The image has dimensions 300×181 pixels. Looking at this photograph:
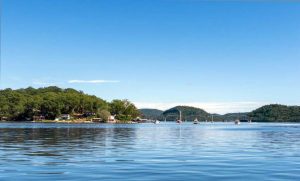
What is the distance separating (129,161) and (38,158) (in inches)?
283

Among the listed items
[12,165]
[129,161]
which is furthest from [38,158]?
[129,161]

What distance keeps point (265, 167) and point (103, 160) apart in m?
11.9

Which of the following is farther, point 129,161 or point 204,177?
point 129,161

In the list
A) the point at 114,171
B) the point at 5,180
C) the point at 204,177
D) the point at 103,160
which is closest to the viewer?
the point at 5,180

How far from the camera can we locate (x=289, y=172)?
27891 millimetres

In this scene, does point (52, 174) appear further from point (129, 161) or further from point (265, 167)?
point (265, 167)

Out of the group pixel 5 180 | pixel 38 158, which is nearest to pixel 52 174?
pixel 5 180

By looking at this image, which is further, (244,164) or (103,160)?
(103,160)

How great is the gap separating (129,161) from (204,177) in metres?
9.58

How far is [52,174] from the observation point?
25.7m

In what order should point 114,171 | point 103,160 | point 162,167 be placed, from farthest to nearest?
1. point 103,160
2. point 162,167
3. point 114,171

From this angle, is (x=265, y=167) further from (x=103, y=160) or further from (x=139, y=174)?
(x=103, y=160)

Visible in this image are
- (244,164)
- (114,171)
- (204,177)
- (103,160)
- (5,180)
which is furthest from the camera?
(103,160)

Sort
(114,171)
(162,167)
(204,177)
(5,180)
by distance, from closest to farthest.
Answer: (5,180) → (204,177) → (114,171) → (162,167)
